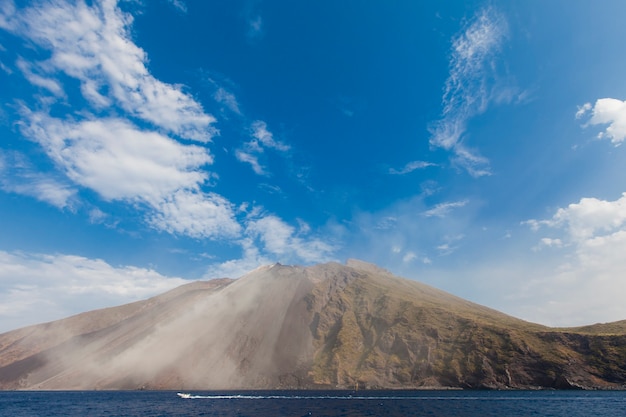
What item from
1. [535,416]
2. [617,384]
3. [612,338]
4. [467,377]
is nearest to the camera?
[535,416]

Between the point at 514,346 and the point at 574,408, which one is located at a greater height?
the point at 514,346

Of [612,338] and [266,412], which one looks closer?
[266,412]

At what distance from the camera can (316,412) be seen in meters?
92.9

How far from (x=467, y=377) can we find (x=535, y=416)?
396ft

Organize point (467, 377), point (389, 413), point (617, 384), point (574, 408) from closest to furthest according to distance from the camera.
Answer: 1. point (389, 413)
2. point (574, 408)
3. point (617, 384)
4. point (467, 377)

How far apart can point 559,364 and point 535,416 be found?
122 meters

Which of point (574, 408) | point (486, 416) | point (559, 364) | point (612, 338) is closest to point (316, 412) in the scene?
point (486, 416)

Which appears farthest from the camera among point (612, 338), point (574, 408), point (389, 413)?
point (612, 338)

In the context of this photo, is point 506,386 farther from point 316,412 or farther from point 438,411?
point 316,412

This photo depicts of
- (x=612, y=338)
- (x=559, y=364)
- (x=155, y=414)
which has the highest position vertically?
(x=612, y=338)

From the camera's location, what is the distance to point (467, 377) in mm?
195125

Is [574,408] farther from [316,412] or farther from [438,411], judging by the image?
[316,412]

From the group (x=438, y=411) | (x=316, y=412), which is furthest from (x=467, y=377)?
(x=316, y=412)

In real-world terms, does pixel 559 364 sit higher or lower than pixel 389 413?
higher
